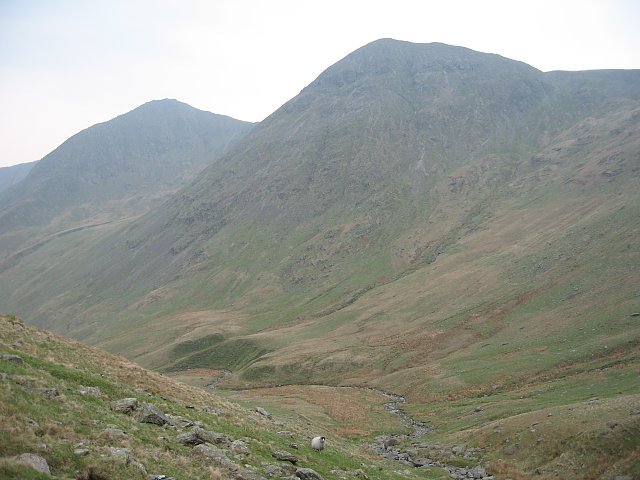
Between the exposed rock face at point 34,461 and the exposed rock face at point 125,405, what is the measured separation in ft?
31.4

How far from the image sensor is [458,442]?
1676 inches

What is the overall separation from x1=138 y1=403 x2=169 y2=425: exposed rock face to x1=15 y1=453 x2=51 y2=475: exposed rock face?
30.2ft

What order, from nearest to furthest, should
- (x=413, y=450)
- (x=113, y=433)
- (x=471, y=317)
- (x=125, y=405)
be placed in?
(x=113, y=433)
(x=125, y=405)
(x=413, y=450)
(x=471, y=317)

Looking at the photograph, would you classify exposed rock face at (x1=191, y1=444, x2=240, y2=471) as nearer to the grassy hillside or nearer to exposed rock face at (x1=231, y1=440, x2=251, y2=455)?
the grassy hillside

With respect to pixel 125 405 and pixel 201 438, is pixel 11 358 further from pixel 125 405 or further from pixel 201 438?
pixel 201 438

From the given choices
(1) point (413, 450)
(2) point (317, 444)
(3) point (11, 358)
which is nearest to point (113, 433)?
(3) point (11, 358)

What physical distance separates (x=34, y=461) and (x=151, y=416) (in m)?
9.94

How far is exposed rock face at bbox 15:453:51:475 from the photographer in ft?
43.4

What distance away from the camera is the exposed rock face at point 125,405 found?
919 inches

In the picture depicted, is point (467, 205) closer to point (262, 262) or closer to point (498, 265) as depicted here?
point (498, 265)

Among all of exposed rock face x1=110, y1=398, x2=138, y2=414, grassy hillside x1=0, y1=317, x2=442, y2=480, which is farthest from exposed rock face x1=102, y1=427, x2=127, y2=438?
exposed rock face x1=110, y1=398, x2=138, y2=414

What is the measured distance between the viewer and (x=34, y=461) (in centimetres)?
1364

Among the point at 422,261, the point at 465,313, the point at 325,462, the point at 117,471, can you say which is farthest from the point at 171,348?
the point at 117,471

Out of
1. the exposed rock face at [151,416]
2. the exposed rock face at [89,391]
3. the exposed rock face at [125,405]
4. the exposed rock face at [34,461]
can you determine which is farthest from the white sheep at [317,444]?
the exposed rock face at [34,461]
